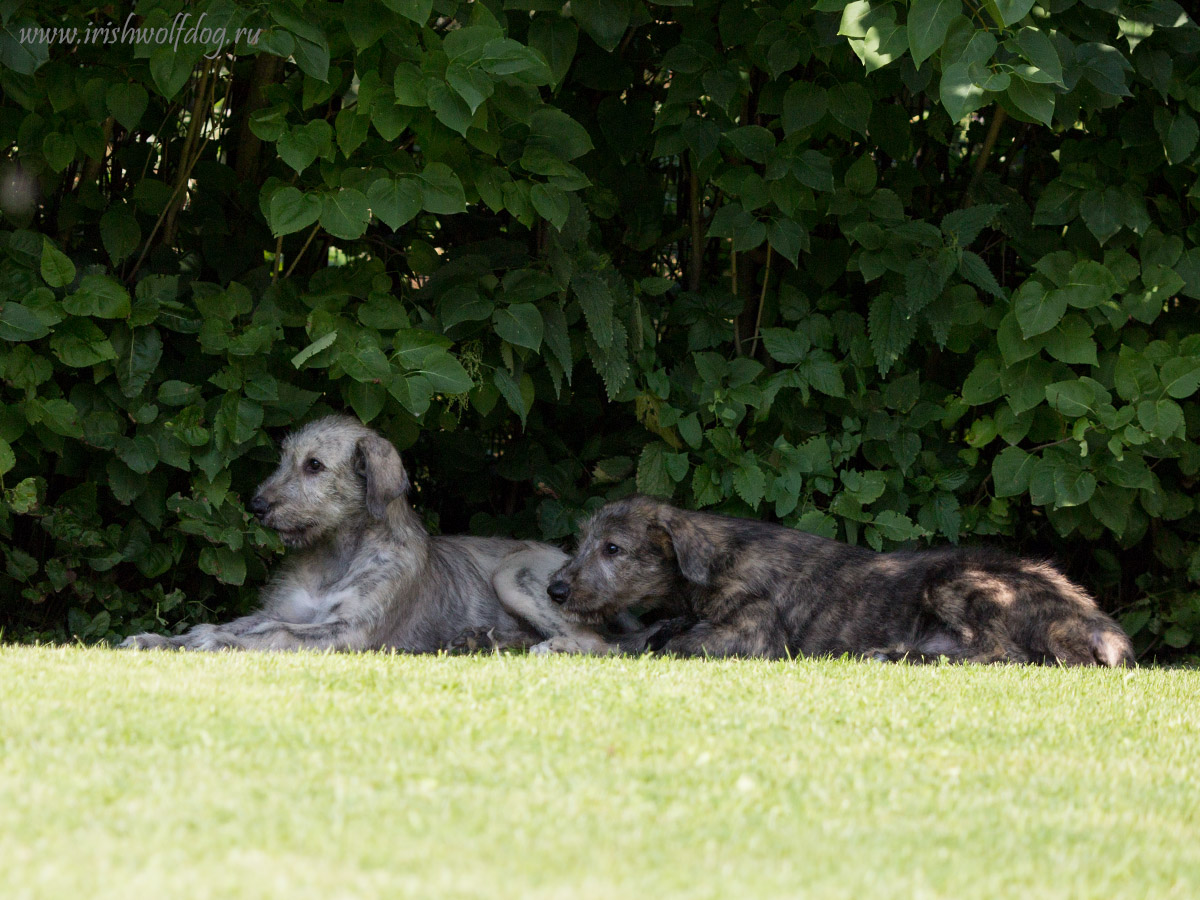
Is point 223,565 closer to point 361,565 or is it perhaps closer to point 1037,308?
point 361,565

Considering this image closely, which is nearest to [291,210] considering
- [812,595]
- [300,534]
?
[300,534]

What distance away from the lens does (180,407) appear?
760cm

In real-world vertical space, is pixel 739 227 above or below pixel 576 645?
above

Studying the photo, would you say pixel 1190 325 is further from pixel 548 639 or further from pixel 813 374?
pixel 548 639

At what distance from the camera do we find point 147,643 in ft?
22.1

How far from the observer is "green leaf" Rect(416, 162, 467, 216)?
22.6 ft

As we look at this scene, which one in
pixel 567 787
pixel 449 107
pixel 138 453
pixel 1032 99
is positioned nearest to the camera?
pixel 567 787

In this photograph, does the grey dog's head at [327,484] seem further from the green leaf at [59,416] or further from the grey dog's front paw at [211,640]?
the green leaf at [59,416]

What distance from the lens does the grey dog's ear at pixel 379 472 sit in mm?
7336

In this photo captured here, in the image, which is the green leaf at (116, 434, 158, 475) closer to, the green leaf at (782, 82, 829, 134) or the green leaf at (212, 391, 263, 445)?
the green leaf at (212, 391, 263, 445)

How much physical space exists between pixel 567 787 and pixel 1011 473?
527 centimetres

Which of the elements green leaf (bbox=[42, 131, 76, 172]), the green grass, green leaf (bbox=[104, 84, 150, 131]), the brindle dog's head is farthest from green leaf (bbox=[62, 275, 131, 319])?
the brindle dog's head

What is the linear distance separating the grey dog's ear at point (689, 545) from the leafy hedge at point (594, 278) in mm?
754

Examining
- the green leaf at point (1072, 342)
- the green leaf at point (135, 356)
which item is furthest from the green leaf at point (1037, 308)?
the green leaf at point (135, 356)
